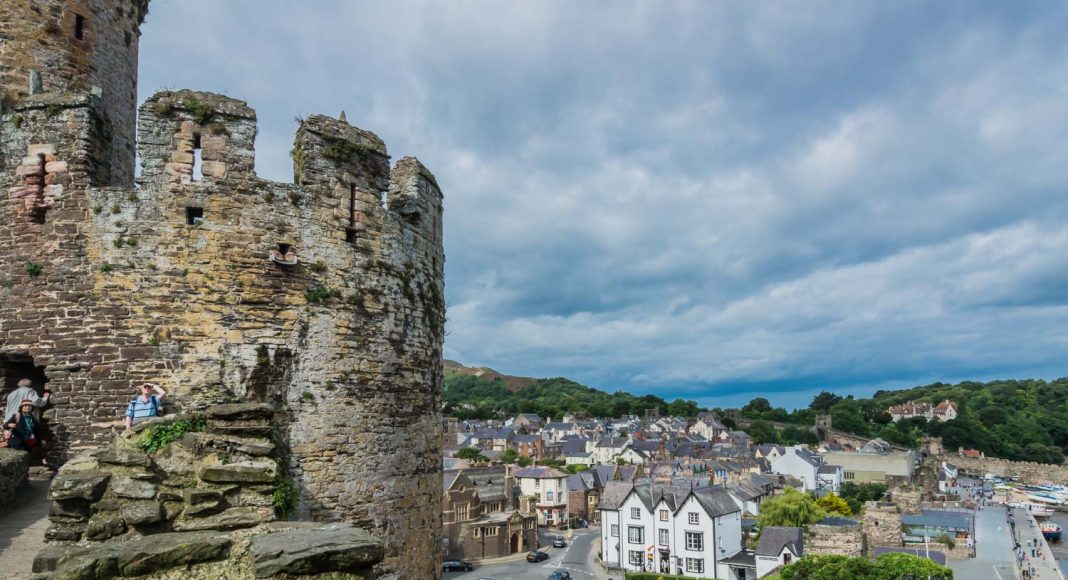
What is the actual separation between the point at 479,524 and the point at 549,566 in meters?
8.60

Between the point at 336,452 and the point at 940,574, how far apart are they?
42445mm

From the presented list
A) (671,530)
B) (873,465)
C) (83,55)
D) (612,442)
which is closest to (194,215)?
(83,55)

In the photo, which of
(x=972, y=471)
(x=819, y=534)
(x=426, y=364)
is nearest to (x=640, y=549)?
(x=819, y=534)

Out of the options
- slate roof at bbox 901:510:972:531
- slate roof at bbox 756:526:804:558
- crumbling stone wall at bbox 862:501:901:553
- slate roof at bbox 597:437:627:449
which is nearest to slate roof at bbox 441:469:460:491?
slate roof at bbox 756:526:804:558

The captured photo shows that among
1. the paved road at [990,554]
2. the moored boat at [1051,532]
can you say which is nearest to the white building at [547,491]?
the paved road at [990,554]

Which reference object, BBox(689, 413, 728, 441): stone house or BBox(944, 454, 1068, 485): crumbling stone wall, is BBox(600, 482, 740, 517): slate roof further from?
BBox(689, 413, 728, 441): stone house

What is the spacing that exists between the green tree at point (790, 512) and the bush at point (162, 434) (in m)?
58.7

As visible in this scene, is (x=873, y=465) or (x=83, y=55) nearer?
(x=83, y=55)

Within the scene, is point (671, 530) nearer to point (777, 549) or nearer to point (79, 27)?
point (777, 549)

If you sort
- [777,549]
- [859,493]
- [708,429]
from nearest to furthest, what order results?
[777,549], [859,493], [708,429]

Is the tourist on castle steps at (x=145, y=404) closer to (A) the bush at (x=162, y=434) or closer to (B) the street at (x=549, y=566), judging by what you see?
(A) the bush at (x=162, y=434)

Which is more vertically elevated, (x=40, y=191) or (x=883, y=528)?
(x=40, y=191)

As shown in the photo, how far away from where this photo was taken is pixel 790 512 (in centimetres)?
6003

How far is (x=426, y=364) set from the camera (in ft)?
32.4
